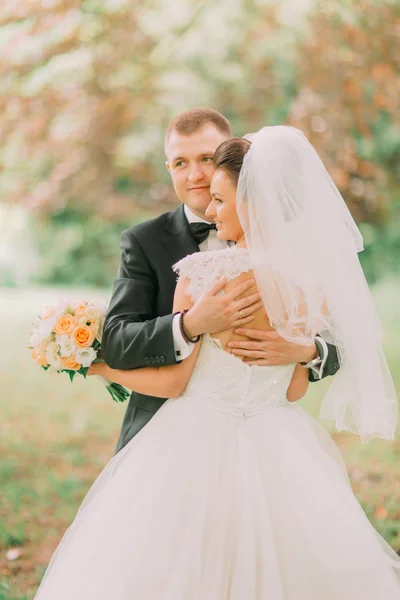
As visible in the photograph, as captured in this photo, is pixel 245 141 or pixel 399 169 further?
pixel 399 169

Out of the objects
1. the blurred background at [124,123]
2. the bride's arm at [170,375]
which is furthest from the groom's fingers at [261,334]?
the blurred background at [124,123]

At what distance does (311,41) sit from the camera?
25.7 ft

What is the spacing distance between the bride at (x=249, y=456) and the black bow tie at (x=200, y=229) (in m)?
0.28

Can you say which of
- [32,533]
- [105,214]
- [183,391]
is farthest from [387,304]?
[183,391]

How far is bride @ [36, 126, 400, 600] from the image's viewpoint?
2.00 m

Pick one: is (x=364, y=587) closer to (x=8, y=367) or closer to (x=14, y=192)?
(x=8, y=367)

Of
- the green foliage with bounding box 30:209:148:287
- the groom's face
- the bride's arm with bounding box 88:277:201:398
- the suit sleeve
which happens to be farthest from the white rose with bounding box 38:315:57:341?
the green foliage with bounding box 30:209:148:287

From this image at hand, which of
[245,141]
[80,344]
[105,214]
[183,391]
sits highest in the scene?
[105,214]

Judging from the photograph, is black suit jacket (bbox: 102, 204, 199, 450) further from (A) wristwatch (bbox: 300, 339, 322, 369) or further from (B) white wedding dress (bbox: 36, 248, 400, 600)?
(A) wristwatch (bbox: 300, 339, 322, 369)

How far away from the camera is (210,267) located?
2.15 metres

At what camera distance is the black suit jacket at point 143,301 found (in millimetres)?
2186

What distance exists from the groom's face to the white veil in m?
0.33

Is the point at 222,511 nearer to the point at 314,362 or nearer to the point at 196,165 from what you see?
the point at 314,362

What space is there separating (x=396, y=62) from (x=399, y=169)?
1.33 m
